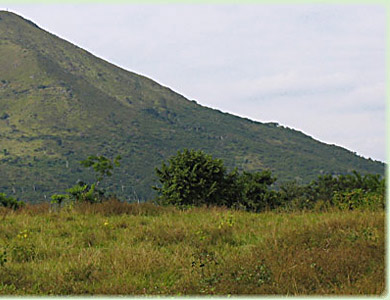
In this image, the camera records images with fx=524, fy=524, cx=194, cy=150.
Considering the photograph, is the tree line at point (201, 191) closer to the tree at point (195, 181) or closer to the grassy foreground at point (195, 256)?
the tree at point (195, 181)

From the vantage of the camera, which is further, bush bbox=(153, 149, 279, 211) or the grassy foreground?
bush bbox=(153, 149, 279, 211)

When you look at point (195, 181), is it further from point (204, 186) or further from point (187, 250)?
point (187, 250)

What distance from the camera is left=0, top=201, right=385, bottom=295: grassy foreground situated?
274 inches

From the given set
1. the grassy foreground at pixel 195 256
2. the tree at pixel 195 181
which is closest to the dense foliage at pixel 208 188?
the tree at pixel 195 181

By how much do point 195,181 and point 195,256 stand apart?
681 cm

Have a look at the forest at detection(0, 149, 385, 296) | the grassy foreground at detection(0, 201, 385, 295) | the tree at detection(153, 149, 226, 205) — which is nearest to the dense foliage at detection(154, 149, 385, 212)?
the tree at detection(153, 149, 226, 205)

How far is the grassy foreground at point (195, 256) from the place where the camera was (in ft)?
22.8

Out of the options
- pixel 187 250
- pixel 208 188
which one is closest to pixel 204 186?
pixel 208 188

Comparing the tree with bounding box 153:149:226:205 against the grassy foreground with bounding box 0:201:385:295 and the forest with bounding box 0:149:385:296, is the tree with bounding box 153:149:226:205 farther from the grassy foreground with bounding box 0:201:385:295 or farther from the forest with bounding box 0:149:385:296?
the grassy foreground with bounding box 0:201:385:295

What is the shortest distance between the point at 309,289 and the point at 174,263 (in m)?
2.04

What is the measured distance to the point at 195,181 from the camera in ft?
48.9

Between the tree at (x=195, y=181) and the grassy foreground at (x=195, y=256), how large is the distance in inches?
136

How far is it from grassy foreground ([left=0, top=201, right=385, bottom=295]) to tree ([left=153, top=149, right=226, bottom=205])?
3.46m

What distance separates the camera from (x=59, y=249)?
8.88 m
